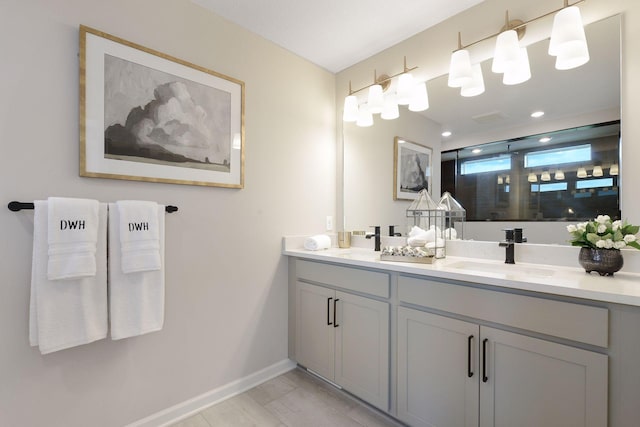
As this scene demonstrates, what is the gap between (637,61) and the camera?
1.38 meters

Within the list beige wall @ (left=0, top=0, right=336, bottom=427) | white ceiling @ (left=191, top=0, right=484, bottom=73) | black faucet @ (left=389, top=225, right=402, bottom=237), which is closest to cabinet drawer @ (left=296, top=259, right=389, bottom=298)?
beige wall @ (left=0, top=0, right=336, bottom=427)

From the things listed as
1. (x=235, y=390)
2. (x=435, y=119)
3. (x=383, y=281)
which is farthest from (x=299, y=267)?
(x=435, y=119)

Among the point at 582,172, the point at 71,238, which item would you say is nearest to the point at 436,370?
the point at 582,172

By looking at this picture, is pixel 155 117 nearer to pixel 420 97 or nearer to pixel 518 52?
pixel 420 97

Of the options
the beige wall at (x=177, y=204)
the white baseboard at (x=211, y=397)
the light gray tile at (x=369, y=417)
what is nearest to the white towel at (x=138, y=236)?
the beige wall at (x=177, y=204)

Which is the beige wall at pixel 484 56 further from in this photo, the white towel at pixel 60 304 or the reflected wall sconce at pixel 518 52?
the white towel at pixel 60 304

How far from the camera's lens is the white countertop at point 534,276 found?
3.43ft

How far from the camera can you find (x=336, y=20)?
1.98m

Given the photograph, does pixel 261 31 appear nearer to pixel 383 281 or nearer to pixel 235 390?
pixel 383 281

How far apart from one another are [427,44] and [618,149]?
1266mm

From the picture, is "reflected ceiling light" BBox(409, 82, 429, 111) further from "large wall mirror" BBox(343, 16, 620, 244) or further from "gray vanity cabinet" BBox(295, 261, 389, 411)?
"gray vanity cabinet" BBox(295, 261, 389, 411)

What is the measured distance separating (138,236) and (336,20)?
1.77 meters

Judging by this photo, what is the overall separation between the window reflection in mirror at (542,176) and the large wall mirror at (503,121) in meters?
0.02

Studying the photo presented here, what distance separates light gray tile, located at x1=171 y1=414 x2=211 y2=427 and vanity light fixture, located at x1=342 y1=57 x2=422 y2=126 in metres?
2.27
